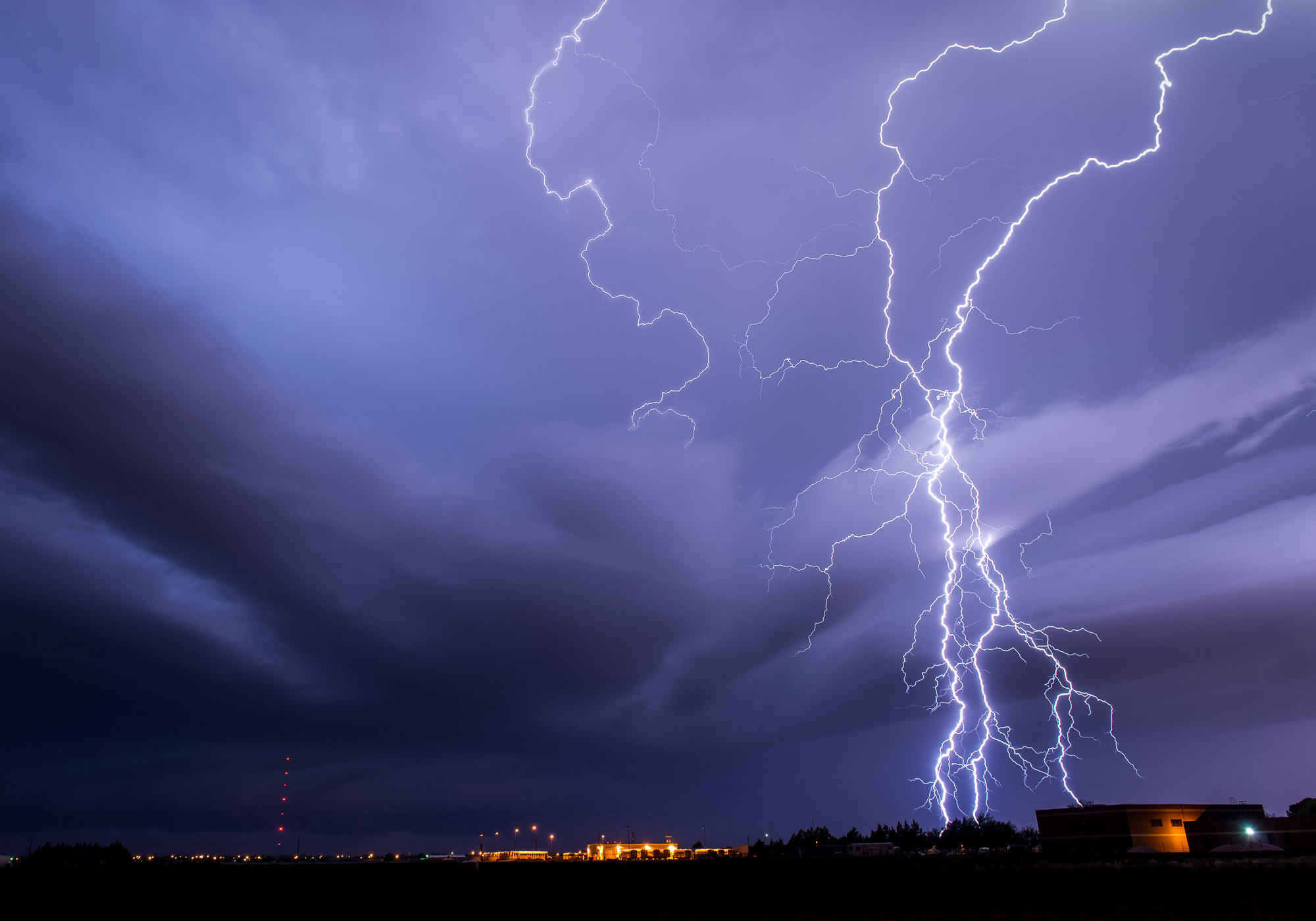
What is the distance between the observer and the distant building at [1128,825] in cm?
5547

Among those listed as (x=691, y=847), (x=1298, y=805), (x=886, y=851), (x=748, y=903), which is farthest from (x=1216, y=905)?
(x=1298, y=805)

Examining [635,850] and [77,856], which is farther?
[635,850]

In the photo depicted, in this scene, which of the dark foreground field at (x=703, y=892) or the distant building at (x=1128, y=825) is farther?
the distant building at (x=1128, y=825)

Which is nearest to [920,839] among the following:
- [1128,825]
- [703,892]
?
[1128,825]

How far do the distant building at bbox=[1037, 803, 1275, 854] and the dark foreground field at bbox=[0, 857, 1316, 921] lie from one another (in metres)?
22.8

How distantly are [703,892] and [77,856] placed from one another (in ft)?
201

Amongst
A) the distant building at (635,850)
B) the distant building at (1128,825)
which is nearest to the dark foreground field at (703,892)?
the distant building at (1128,825)

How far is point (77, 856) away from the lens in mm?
60531

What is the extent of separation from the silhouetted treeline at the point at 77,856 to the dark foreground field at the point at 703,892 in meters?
22.9

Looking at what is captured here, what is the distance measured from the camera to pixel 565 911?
2214 centimetres

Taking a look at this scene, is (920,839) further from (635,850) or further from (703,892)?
(703,892)

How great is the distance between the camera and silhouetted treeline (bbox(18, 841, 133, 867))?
51.8 m

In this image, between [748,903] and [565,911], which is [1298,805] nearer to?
[748,903]

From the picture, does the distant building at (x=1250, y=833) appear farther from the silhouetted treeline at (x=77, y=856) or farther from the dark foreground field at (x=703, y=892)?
the silhouetted treeline at (x=77, y=856)
